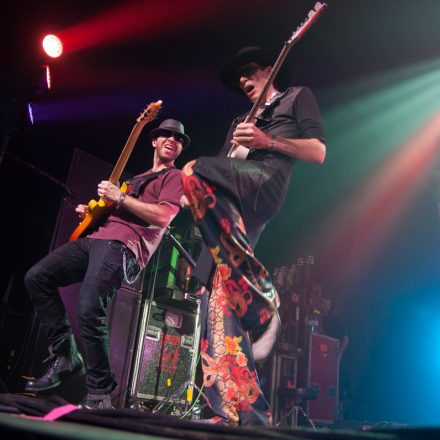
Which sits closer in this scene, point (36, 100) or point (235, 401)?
point (235, 401)

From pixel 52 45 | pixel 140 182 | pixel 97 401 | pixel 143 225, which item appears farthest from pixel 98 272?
pixel 52 45

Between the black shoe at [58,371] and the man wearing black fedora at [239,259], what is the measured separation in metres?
1.31

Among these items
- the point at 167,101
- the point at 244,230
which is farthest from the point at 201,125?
the point at 244,230

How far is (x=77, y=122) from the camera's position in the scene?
19.4 ft

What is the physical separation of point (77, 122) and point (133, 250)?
3376 mm

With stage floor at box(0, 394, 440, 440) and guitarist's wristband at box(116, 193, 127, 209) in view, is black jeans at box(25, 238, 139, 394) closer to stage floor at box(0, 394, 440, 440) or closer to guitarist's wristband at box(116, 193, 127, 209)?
guitarist's wristband at box(116, 193, 127, 209)

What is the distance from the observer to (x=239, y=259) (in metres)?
1.93

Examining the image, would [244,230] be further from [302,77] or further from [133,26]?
[302,77]

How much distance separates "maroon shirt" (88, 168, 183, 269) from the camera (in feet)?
10.5

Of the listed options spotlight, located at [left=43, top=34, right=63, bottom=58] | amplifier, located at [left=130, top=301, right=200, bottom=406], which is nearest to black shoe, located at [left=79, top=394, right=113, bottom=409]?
amplifier, located at [left=130, top=301, right=200, bottom=406]

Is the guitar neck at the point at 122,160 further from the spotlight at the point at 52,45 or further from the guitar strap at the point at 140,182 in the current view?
the spotlight at the point at 52,45

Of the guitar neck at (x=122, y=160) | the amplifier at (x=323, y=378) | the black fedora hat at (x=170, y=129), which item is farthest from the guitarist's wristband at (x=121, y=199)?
the amplifier at (x=323, y=378)

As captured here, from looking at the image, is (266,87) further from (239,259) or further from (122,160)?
(122,160)

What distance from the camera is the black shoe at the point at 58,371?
112 inches
